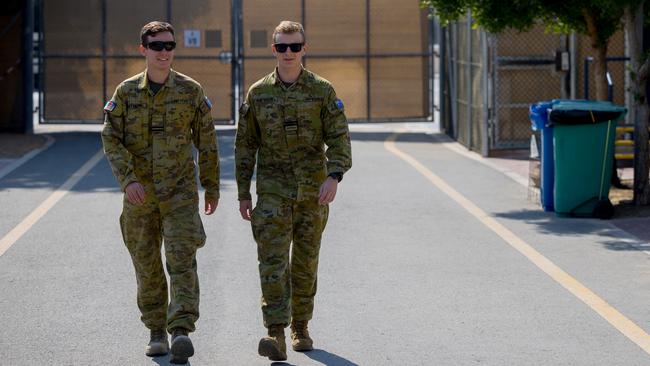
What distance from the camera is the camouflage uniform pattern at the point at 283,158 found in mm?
7465

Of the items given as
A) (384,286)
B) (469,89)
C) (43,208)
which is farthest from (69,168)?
(384,286)

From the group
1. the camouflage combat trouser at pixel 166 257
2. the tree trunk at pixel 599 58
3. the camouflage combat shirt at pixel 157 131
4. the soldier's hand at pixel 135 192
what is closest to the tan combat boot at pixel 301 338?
the camouflage combat trouser at pixel 166 257

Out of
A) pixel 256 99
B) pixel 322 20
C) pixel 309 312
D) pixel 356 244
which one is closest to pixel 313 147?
pixel 256 99

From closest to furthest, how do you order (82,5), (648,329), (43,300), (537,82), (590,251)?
(648,329) → (43,300) → (590,251) → (537,82) → (82,5)

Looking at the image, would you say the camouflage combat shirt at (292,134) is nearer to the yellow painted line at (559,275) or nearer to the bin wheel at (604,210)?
the yellow painted line at (559,275)

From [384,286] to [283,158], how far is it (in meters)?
2.50

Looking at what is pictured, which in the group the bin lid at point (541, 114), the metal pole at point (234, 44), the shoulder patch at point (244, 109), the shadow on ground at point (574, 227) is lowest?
the shadow on ground at point (574, 227)

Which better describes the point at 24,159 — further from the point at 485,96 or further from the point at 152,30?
the point at 152,30

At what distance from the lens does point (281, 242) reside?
749cm

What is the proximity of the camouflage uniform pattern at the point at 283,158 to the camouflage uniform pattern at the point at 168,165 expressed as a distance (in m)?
0.23

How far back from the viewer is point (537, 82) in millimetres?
21094

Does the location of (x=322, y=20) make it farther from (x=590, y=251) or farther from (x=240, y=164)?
(x=240, y=164)

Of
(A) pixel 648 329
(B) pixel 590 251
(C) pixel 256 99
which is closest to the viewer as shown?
(C) pixel 256 99

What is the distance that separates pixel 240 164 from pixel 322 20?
1850 cm
